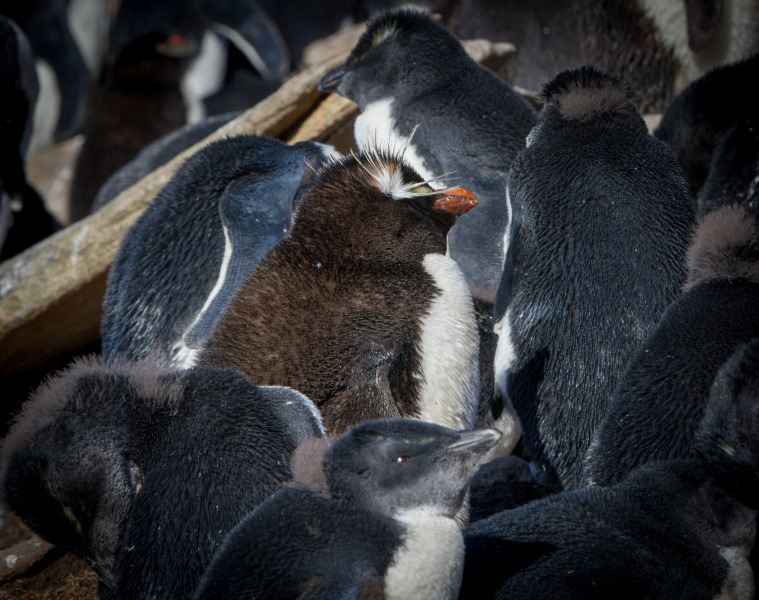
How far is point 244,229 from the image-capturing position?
7.70 ft

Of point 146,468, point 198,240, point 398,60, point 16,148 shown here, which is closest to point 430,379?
point 146,468

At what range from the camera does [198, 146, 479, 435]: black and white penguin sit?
1.87 meters

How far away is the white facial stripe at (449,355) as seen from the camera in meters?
1.91

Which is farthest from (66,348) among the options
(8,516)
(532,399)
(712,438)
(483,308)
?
(712,438)

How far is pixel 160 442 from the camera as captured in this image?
163cm

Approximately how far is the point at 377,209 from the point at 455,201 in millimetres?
193

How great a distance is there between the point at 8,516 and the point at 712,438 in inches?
90.7

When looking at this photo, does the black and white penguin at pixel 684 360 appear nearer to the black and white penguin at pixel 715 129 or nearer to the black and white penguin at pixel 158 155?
the black and white penguin at pixel 715 129

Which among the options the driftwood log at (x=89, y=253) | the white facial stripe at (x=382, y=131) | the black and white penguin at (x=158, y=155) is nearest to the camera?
the white facial stripe at (x=382, y=131)

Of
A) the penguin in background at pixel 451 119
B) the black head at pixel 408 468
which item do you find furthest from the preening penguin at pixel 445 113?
the black head at pixel 408 468

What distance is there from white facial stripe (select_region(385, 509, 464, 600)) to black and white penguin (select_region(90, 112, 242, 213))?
2.75 metres

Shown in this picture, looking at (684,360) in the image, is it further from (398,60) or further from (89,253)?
(89,253)

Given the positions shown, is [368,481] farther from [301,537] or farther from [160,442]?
[160,442]

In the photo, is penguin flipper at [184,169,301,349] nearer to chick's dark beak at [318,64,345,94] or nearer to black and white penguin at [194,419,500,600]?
chick's dark beak at [318,64,345,94]
